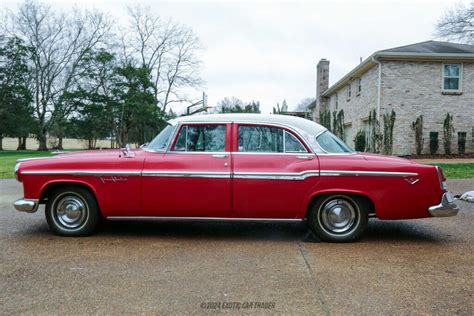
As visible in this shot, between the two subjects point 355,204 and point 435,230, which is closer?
point 355,204

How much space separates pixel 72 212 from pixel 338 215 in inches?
134

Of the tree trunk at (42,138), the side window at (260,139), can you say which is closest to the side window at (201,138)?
the side window at (260,139)

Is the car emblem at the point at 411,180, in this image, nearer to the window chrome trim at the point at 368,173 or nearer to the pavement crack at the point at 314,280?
the window chrome trim at the point at 368,173

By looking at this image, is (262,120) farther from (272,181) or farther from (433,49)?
(433,49)

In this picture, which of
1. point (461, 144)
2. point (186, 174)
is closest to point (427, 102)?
point (461, 144)

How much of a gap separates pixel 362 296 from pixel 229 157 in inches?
92.9

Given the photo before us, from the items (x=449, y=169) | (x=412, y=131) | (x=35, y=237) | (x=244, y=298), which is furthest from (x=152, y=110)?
(x=244, y=298)

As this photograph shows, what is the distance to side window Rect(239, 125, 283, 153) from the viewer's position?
5191 mm

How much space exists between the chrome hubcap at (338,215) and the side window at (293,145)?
2.48ft

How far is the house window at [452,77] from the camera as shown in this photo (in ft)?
62.5

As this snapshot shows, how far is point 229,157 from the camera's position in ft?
16.8

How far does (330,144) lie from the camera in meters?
5.29

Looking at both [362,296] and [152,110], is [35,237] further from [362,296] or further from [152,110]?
[152,110]

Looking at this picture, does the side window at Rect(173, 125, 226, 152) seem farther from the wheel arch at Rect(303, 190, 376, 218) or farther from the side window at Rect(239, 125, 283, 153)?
the wheel arch at Rect(303, 190, 376, 218)
